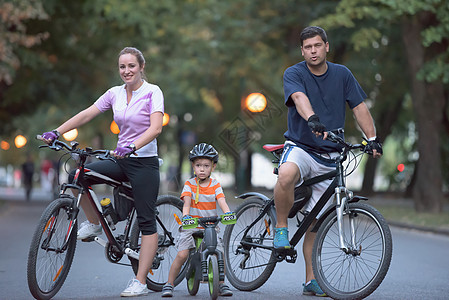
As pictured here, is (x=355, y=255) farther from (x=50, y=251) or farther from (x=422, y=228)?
(x=422, y=228)

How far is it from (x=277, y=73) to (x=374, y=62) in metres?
7.36

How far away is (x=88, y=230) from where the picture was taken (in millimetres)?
6285

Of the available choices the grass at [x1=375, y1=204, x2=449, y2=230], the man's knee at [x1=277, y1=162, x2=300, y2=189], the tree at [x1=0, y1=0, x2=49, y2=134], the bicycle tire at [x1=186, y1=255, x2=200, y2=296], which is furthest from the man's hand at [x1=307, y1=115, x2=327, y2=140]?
the tree at [x1=0, y1=0, x2=49, y2=134]

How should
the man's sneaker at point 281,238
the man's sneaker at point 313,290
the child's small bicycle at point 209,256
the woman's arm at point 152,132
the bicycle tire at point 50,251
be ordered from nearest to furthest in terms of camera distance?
the bicycle tire at point 50,251, the child's small bicycle at point 209,256, the woman's arm at point 152,132, the man's sneaker at point 281,238, the man's sneaker at point 313,290

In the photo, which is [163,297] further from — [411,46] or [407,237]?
[411,46]

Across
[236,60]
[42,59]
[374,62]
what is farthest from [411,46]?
[236,60]

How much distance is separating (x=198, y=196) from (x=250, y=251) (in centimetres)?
74

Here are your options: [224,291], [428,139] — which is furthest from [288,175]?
[428,139]

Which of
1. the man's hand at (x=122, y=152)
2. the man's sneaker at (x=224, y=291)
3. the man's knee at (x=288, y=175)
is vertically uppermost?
the man's hand at (x=122, y=152)

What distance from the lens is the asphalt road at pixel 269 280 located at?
Answer: 6.71 m

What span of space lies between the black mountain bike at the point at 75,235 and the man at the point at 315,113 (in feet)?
A: 3.44

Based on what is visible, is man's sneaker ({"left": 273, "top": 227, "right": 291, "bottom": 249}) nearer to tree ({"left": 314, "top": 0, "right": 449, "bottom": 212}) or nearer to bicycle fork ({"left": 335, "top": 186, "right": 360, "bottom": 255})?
bicycle fork ({"left": 335, "top": 186, "right": 360, "bottom": 255})

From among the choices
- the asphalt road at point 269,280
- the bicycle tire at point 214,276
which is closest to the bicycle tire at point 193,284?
the asphalt road at point 269,280

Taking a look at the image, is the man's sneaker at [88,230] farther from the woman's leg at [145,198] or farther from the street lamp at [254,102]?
the street lamp at [254,102]
